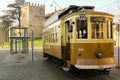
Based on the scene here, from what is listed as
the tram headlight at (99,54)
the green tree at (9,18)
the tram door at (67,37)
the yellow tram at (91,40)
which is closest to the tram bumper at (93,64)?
the yellow tram at (91,40)

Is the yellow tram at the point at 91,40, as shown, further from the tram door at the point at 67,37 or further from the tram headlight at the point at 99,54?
the tram door at the point at 67,37

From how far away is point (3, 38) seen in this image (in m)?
120

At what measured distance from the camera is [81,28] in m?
15.9

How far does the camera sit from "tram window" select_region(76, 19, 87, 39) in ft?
51.8

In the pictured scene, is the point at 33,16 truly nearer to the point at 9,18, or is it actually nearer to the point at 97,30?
the point at 9,18

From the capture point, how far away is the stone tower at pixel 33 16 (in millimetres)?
123031

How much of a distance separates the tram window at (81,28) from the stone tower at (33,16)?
105m

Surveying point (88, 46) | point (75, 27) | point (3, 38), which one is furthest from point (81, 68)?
point (3, 38)

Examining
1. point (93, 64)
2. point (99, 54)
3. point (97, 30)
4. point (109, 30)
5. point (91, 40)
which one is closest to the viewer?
point (93, 64)

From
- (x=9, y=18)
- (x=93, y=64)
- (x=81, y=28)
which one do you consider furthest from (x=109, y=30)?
(x=9, y=18)

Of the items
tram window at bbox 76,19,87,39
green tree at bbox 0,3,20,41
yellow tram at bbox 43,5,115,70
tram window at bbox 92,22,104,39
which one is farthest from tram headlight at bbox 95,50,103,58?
green tree at bbox 0,3,20,41

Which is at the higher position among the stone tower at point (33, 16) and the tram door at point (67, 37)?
the stone tower at point (33, 16)

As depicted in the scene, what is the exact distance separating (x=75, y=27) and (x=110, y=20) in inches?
65.5

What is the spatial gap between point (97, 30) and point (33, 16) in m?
110
